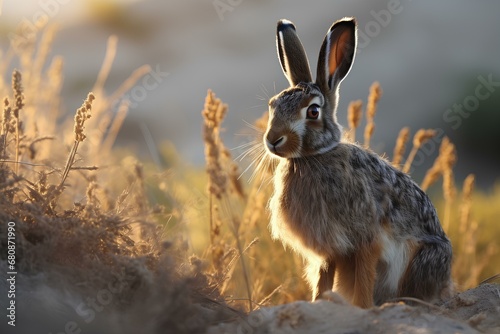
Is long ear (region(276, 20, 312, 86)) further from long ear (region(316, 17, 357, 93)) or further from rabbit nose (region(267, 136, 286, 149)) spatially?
rabbit nose (region(267, 136, 286, 149))

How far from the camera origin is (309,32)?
16453mm

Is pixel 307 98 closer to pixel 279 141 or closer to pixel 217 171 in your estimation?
pixel 279 141

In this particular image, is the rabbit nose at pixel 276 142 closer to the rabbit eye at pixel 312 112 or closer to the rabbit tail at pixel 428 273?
the rabbit eye at pixel 312 112

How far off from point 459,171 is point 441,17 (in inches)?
195

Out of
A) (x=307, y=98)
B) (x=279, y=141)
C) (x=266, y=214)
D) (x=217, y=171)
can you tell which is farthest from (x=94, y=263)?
(x=266, y=214)

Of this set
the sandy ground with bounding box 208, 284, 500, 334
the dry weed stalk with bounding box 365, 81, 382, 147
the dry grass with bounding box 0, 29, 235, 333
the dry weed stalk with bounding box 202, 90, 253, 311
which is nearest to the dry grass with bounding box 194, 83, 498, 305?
the dry weed stalk with bounding box 365, 81, 382, 147

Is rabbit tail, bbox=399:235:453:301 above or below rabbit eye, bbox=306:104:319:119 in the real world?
below

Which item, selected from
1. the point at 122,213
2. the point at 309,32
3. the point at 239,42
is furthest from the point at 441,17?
the point at 122,213

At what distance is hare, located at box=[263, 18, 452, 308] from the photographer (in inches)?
164

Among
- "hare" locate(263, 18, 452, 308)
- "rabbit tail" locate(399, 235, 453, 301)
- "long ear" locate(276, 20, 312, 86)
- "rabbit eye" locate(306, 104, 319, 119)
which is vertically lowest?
"rabbit tail" locate(399, 235, 453, 301)

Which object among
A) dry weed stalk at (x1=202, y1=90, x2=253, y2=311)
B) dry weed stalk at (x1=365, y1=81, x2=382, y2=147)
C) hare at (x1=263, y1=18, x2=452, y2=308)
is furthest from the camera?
dry weed stalk at (x1=365, y1=81, x2=382, y2=147)

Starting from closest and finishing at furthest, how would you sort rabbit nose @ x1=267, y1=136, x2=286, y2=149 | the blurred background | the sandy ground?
the sandy ground < rabbit nose @ x1=267, y1=136, x2=286, y2=149 < the blurred background

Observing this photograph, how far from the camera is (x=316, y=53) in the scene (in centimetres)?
1493

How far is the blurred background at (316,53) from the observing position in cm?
1430
